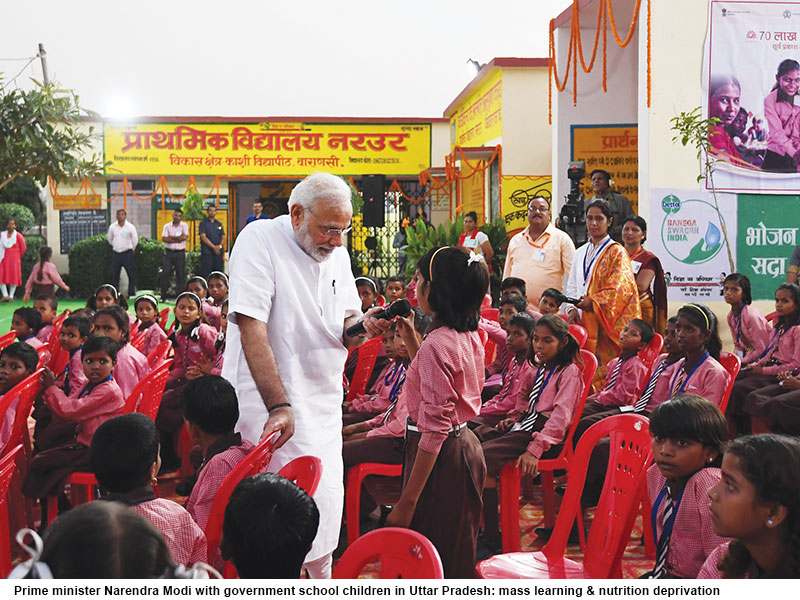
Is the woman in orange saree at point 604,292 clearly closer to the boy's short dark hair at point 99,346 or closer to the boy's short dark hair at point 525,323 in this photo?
the boy's short dark hair at point 525,323

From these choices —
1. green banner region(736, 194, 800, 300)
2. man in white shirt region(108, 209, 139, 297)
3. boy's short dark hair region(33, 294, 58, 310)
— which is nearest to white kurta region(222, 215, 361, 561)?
boy's short dark hair region(33, 294, 58, 310)

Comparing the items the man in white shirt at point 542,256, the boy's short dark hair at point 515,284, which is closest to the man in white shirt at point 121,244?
the man in white shirt at point 542,256

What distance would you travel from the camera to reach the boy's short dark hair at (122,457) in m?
2.15

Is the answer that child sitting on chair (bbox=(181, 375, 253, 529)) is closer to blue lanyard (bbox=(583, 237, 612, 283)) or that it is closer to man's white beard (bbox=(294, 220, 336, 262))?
man's white beard (bbox=(294, 220, 336, 262))

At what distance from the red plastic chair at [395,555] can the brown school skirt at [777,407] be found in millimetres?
3530

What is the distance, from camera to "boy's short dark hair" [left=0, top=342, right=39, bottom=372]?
3.79m

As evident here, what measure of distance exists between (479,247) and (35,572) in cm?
896

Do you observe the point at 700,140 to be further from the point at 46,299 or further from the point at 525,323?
the point at 46,299

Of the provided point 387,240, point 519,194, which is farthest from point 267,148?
point 519,194

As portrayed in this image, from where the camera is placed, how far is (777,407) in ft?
14.8

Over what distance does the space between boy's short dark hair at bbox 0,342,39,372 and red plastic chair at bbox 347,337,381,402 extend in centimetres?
177

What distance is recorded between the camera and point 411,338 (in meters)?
2.47

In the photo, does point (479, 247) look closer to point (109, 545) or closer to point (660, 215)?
point (660, 215)
